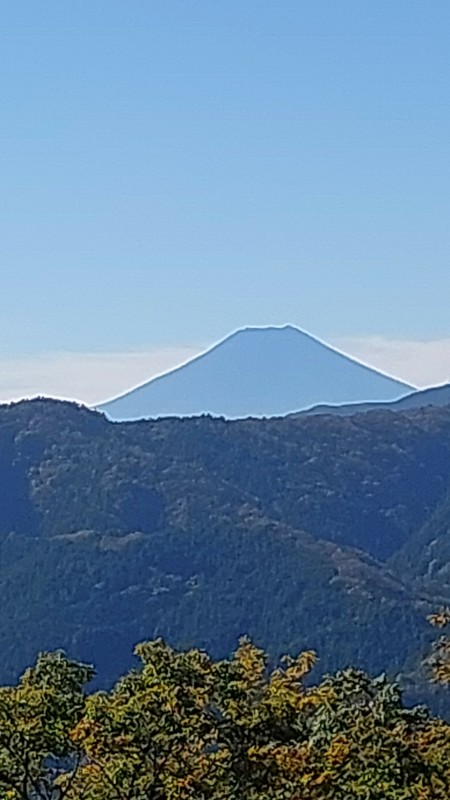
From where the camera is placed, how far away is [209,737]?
27.3m

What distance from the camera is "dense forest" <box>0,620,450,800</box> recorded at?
85.4 feet

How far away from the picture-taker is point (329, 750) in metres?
25.9

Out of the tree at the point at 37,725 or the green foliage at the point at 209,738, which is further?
the tree at the point at 37,725

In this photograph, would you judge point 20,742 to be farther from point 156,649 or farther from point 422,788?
point 422,788

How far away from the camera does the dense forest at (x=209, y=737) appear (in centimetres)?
2603

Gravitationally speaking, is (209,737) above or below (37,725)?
below

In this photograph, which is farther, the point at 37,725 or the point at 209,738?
the point at 209,738

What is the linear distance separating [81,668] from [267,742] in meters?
4.43

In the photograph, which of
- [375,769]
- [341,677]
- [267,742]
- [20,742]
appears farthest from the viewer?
[341,677]

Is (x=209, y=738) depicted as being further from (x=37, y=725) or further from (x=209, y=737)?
(x=37, y=725)

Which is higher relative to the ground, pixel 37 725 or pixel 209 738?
pixel 37 725

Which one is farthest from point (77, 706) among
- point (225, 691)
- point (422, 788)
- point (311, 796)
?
point (422, 788)

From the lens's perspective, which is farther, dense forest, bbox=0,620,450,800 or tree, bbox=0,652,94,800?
tree, bbox=0,652,94,800

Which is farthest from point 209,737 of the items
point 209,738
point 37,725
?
point 37,725
